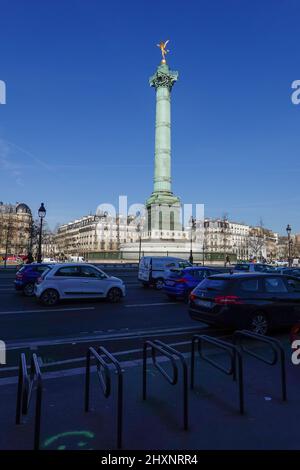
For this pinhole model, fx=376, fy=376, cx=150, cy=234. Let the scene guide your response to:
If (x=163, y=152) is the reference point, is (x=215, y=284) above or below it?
below

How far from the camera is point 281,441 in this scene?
12.3ft

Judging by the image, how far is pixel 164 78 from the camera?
218 ft

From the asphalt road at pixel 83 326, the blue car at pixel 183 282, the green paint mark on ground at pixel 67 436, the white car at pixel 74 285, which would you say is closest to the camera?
the green paint mark on ground at pixel 67 436

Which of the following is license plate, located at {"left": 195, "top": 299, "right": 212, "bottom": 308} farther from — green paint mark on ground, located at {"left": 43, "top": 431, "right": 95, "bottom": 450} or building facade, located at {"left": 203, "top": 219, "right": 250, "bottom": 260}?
building facade, located at {"left": 203, "top": 219, "right": 250, "bottom": 260}

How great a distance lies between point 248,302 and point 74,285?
775 cm

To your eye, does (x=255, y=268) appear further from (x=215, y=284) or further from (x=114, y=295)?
(x=215, y=284)

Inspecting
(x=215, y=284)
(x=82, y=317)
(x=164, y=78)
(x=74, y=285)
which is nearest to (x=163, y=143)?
(x=164, y=78)

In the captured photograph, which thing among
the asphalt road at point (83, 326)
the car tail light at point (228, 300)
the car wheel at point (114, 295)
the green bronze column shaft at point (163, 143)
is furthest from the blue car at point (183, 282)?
the green bronze column shaft at point (163, 143)

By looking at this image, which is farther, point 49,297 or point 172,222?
point 172,222

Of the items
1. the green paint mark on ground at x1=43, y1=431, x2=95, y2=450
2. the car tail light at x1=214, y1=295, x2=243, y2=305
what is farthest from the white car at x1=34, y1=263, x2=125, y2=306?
the green paint mark on ground at x1=43, y1=431, x2=95, y2=450

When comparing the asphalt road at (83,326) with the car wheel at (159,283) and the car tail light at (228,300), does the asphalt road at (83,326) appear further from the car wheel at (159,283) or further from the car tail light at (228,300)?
the car wheel at (159,283)

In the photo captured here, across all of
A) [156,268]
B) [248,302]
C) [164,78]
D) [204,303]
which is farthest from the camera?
[164,78]

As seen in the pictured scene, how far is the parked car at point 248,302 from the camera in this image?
8711 mm
